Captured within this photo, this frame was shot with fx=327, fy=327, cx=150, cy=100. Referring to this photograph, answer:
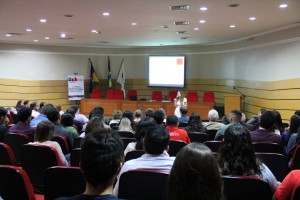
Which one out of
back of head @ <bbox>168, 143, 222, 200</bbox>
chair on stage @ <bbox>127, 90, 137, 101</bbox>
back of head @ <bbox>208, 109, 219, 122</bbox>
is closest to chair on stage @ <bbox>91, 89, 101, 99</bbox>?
chair on stage @ <bbox>127, 90, 137, 101</bbox>

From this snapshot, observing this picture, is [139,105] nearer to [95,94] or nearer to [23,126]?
[95,94]

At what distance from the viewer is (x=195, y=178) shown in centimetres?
119

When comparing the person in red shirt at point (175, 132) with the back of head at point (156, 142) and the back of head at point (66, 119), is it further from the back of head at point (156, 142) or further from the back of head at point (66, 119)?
the back of head at point (156, 142)

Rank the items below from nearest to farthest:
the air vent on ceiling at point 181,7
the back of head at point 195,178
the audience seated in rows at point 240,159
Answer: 1. the back of head at point 195,178
2. the audience seated in rows at point 240,159
3. the air vent on ceiling at point 181,7

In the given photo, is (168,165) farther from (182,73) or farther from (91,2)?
(182,73)

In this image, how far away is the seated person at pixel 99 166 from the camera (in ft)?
4.51

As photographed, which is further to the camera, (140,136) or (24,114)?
(24,114)

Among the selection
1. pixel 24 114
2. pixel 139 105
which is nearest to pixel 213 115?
pixel 24 114

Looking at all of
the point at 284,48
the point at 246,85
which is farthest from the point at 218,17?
the point at 246,85

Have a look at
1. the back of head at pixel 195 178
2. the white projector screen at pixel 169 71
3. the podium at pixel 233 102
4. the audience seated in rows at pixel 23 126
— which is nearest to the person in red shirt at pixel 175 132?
the audience seated in rows at pixel 23 126

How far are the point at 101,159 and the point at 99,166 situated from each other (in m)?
0.03

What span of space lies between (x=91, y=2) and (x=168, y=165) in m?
5.40

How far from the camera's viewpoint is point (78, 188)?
8.43 feet

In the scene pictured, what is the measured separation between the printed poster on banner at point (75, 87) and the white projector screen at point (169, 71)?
370 centimetres
